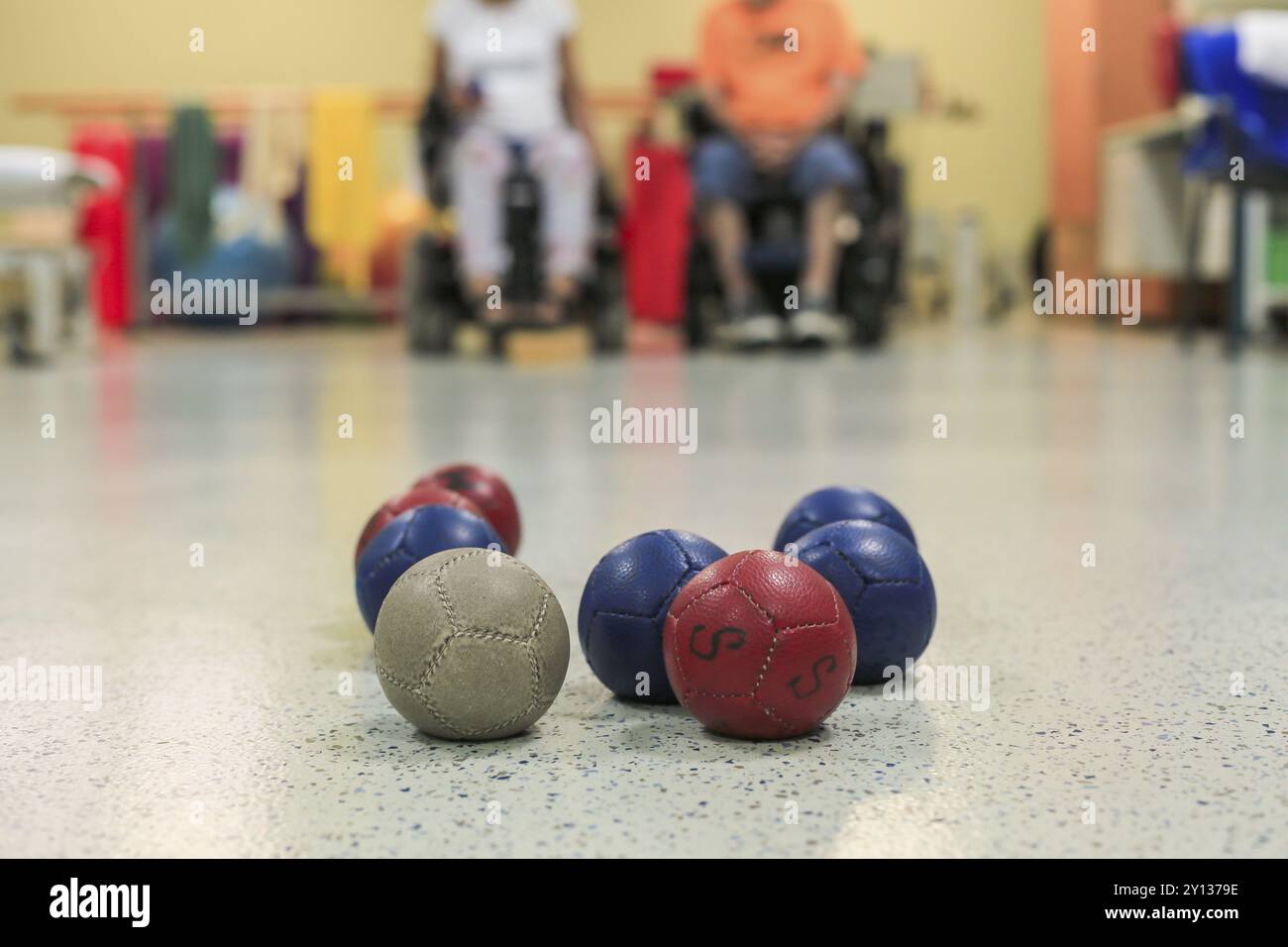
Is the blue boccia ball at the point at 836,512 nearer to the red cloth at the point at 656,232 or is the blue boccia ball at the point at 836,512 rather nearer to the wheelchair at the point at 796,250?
the wheelchair at the point at 796,250

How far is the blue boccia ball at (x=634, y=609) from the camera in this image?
113 cm

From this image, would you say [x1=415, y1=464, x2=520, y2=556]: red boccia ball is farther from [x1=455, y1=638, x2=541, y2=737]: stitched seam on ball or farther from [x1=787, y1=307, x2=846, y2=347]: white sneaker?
[x1=787, y1=307, x2=846, y2=347]: white sneaker

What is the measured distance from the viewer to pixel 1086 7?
8242 millimetres

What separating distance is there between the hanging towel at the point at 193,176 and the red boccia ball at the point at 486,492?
19.5 feet

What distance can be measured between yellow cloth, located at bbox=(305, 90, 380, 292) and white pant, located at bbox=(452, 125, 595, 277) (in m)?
2.20

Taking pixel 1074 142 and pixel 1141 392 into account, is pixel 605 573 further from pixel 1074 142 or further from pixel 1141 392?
pixel 1074 142

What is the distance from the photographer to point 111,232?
25.3ft

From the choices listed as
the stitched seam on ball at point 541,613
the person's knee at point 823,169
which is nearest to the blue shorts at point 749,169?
the person's knee at point 823,169

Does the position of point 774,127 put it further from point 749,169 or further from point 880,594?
point 880,594

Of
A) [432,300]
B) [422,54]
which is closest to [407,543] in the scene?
[432,300]

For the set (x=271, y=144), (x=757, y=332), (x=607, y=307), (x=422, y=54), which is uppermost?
(x=422, y=54)

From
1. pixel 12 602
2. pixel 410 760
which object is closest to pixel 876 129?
pixel 12 602

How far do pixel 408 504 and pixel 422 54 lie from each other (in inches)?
358
